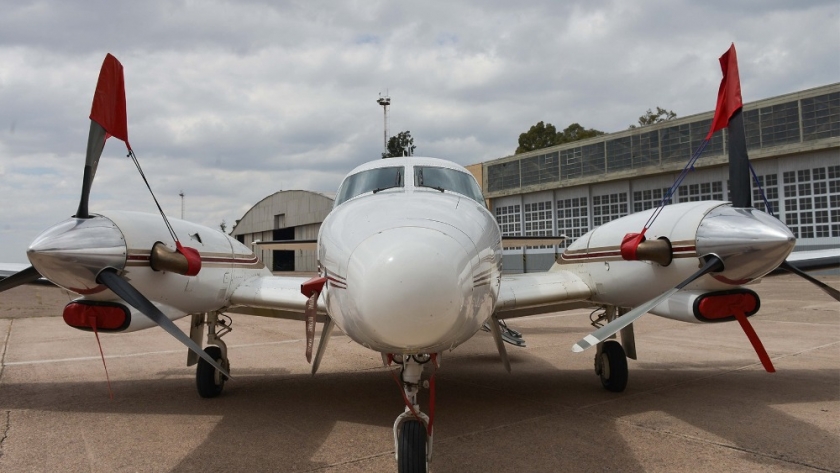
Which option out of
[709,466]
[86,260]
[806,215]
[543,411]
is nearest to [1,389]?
[86,260]

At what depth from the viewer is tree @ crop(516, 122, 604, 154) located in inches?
2080

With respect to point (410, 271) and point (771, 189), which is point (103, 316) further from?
point (771, 189)

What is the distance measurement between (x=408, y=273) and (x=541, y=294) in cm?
356

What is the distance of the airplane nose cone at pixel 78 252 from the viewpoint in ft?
16.8

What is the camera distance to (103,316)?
5.65 m

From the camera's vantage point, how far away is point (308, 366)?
29.9 ft

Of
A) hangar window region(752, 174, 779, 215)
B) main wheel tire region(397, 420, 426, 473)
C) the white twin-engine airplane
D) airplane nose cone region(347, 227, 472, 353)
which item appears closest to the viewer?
airplane nose cone region(347, 227, 472, 353)

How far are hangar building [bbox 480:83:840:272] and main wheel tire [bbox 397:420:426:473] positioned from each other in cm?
2032

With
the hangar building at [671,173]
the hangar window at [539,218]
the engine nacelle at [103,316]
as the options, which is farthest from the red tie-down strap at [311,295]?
the hangar window at [539,218]

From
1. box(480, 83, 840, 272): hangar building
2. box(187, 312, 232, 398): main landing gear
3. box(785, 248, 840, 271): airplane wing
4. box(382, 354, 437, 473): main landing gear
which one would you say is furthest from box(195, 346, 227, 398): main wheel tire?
box(480, 83, 840, 272): hangar building

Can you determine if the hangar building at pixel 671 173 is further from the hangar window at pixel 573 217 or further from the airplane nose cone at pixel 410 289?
the airplane nose cone at pixel 410 289

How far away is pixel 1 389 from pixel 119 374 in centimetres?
149

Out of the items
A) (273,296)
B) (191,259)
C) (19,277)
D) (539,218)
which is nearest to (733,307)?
(273,296)

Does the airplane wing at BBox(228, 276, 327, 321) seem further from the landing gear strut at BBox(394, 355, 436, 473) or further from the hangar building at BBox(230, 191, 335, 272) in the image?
the hangar building at BBox(230, 191, 335, 272)
